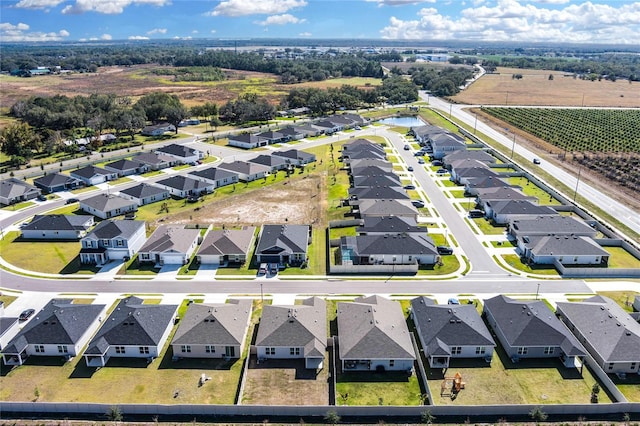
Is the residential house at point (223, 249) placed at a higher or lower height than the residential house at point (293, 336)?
higher

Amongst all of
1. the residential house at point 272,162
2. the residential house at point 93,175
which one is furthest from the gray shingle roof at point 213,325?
the residential house at point 93,175

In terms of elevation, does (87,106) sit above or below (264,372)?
above

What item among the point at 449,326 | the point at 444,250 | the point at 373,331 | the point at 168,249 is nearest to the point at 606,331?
the point at 449,326

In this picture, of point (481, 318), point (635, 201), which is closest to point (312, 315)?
point (481, 318)

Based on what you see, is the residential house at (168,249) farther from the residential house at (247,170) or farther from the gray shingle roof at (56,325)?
the residential house at (247,170)

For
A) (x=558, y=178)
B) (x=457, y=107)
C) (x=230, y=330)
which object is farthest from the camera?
(x=457, y=107)

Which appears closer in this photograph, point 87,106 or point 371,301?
point 371,301

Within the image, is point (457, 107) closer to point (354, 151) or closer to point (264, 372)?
point (354, 151)
